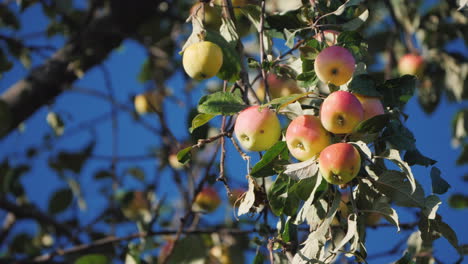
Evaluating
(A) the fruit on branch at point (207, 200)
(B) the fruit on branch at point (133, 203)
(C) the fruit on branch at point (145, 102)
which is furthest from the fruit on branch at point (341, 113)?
(C) the fruit on branch at point (145, 102)

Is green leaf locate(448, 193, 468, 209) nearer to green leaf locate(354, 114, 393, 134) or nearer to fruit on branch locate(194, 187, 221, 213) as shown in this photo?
fruit on branch locate(194, 187, 221, 213)

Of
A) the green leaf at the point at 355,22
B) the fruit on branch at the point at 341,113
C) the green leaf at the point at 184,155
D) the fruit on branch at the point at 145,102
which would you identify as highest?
the green leaf at the point at 355,22

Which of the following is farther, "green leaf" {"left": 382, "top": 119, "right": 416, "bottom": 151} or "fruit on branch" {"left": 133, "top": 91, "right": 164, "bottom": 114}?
"fruit on branch" {"left": 133, "top": 91, "right": 164, "bottom": 114}

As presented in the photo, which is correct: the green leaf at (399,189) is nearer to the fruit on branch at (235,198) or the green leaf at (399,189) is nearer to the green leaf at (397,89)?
the green leaf at (397,89)

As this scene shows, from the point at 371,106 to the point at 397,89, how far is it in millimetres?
56

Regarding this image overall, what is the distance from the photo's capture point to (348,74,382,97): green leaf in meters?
0.79

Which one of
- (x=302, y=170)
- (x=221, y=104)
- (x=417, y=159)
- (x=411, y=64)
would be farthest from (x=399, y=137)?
(x=411, y=64)

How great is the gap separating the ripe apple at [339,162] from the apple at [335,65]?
11 centimetres

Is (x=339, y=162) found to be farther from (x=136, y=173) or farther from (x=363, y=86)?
(x=136, y=173)

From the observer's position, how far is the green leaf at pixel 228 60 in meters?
0.98

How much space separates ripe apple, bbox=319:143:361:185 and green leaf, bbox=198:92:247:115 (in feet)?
0.66

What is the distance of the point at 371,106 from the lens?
0.80 metres

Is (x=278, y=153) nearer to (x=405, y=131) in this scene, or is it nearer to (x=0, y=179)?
(x=405, y=131)

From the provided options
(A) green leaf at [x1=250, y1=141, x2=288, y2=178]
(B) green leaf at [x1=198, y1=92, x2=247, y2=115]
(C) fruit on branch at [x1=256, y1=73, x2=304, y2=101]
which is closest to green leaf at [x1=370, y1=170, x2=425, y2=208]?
(A) green leaf at [x1=250, y1=141, x2=288, y2=178]
